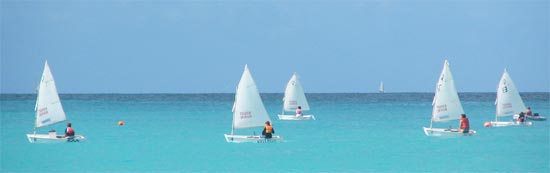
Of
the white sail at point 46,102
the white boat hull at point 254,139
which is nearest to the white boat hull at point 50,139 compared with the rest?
the white sail at point 46,102

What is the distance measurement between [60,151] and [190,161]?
260 inches

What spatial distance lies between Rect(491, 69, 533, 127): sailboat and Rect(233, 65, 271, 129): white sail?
62.2 feet

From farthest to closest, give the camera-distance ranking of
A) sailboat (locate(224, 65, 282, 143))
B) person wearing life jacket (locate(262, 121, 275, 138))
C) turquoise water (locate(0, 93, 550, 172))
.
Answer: sailboat (locate(224, 65, 282, 143)), person wearing life jacket (locate(262, 121, 275, 138)), turquoise water (locate(0, 93, 550, 172))

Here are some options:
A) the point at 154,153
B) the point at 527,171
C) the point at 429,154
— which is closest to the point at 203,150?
the point at 154,153

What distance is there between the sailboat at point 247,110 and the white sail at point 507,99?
18.7m

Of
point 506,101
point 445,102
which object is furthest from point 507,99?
point 445,102

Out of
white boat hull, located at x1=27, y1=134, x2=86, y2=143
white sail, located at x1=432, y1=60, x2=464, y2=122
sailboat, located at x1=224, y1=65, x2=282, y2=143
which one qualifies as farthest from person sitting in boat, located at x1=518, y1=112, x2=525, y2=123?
white boat hull, located at x1=27, y1=134, x2=86, y2=143

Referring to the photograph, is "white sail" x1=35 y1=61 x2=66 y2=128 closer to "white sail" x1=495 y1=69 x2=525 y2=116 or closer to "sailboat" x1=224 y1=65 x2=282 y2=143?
"sailboat" x1=224 y1=65 x2=282 y2=143

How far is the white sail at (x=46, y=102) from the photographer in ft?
134

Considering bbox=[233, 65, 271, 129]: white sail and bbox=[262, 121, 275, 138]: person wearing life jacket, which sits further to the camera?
bbox=[233, 65, 271, 129]: white sail

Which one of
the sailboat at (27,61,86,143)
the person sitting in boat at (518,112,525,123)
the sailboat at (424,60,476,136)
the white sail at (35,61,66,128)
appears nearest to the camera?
the sailboat at (27,61,86,143)

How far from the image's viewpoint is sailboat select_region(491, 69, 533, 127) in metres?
54.0

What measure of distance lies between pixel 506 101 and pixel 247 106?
2066 centimetres

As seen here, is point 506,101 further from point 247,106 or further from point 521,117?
point 247,106
